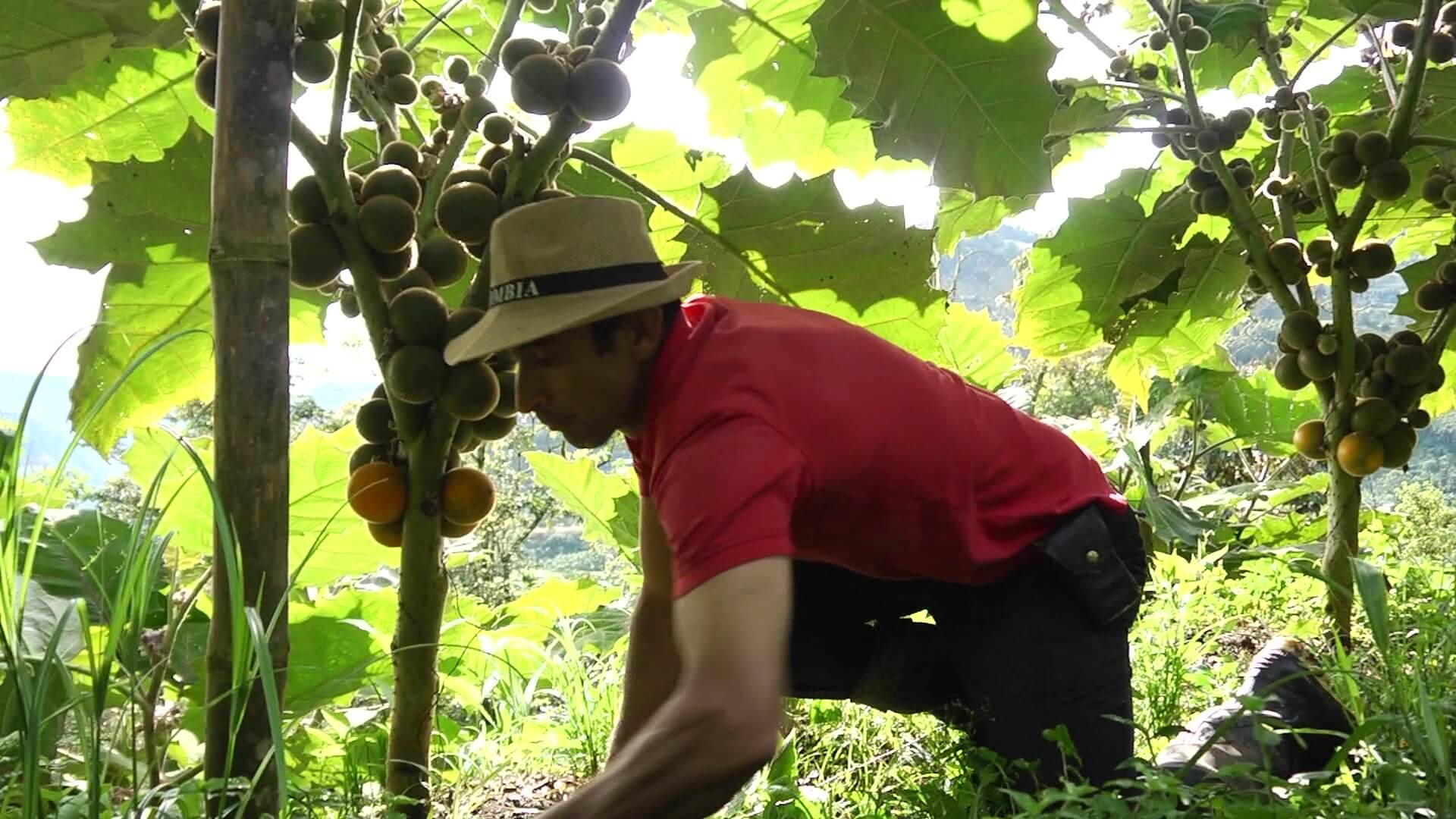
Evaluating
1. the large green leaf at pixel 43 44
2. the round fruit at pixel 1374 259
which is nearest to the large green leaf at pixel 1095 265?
the round fruit at pixel 1374 259

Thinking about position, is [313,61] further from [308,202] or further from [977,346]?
[977,346]

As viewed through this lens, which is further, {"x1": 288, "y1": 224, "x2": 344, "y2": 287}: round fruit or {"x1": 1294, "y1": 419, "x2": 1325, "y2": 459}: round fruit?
{"x1": 1294, "y1": 419, "x2": 1325, "y2": 459}: round fruit

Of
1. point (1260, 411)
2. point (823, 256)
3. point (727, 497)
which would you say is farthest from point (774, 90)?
point (1260, 411)

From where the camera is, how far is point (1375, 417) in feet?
8.68

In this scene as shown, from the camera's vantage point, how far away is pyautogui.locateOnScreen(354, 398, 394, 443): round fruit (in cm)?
174

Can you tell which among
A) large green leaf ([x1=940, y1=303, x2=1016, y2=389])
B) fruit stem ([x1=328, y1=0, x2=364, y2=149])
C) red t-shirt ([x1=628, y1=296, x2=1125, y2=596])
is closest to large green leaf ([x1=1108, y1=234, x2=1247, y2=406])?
large green leaf ([x1=940, y1=303, x2=1016, y2=389])

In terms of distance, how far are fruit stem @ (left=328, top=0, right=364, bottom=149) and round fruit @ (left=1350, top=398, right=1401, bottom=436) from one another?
225 cm

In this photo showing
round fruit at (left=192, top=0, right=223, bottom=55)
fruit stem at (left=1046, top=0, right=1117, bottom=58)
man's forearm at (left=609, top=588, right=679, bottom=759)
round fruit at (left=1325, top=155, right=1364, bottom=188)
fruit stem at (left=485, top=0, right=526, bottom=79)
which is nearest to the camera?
round fruit at (left=192, top=0, right=223, bottom=55)

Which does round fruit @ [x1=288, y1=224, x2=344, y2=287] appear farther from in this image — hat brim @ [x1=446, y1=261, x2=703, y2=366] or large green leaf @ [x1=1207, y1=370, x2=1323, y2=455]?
large green leaf @ [x1=1207, y1=370, x2=1323, y2=455]

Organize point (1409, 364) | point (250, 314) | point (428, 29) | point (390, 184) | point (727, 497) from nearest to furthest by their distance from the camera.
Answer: point (250, 314) < point (727, 497) < point (390, 184) < point (428, 29) < point (1409, 364)

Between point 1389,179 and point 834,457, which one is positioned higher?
point 1389,179

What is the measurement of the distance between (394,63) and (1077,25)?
2.16 m

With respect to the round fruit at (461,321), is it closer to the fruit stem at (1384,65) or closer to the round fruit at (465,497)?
the round fruit at (465,497)

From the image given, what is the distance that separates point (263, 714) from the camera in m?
1.30
